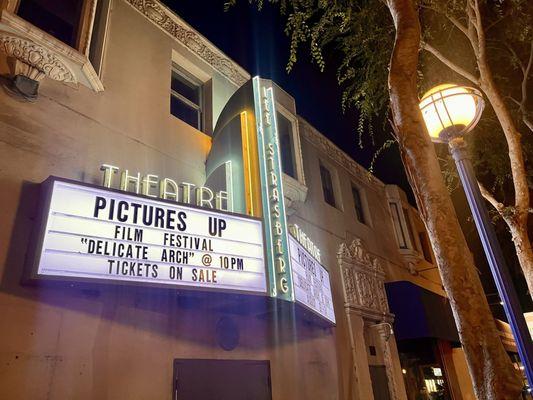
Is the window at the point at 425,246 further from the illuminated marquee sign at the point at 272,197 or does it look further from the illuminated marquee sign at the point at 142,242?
the illuminated marquee sign at the point at 142,242

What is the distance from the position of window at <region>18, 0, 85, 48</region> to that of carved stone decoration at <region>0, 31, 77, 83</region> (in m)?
0.56

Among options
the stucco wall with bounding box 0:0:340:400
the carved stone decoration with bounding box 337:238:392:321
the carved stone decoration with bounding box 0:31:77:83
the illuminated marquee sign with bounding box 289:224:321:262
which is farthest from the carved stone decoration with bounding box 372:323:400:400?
the carved stone decoration with bounding box 0:31:77:83

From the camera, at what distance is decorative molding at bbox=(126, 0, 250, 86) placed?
8461 millimetres

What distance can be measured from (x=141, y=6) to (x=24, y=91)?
389 centimetres

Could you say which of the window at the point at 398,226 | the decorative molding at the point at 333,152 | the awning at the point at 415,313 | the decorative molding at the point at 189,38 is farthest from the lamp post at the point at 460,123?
the window at the point at 398,226

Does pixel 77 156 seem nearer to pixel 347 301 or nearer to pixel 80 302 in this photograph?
pixel 80 302

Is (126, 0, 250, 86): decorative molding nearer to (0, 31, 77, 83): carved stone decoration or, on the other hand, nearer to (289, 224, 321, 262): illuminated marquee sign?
(0, 31, 77, 83): carved stone decoration

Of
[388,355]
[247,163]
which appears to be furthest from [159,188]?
[388,355]

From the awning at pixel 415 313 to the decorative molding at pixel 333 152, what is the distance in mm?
4393

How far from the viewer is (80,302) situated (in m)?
5.23

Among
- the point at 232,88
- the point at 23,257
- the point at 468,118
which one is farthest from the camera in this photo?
the point at 232,88

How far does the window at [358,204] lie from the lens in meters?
14.0

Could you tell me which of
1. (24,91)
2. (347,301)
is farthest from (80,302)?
(347,301)

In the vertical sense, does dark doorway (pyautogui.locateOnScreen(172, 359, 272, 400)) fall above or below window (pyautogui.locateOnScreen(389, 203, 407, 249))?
below
